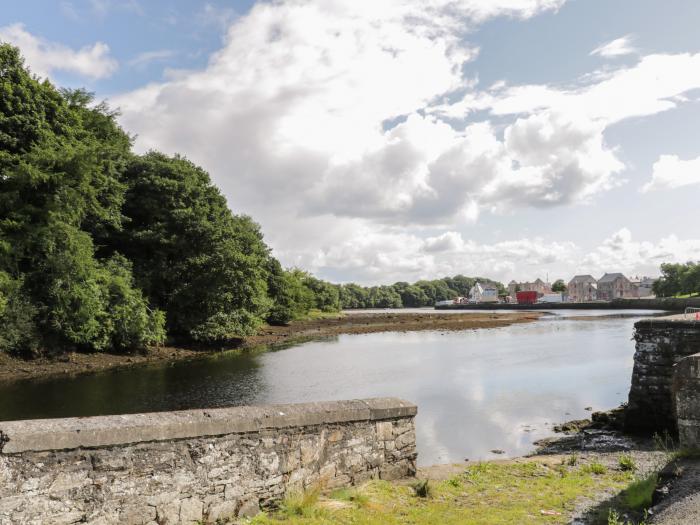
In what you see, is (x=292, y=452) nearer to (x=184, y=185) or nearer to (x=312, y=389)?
(x=312, y=389)

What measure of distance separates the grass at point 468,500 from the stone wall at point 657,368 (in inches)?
179

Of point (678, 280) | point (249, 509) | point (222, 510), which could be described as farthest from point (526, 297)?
point (222, 510)

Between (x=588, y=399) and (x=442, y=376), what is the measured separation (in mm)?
6688

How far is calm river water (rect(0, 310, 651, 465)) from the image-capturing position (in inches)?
541

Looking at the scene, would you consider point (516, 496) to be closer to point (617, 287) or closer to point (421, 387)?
point (421, 387)

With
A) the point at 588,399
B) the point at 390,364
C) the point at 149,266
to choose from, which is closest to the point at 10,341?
the point at 149,266

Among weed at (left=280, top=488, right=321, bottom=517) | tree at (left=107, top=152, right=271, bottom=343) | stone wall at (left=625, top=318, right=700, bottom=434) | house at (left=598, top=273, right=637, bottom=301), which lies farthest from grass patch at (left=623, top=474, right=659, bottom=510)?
house at (left=598, top=273, right=637, bottom=301)

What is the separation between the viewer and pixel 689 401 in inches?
270

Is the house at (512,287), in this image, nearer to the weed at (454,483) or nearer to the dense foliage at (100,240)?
the dense foliage at (100,240)

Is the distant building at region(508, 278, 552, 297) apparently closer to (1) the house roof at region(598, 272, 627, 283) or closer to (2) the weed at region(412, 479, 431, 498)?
(1) the house roof at region(598, 272, 627, 283)

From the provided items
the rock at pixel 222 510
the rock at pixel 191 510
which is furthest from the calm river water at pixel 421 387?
the rock at pixel 191 510

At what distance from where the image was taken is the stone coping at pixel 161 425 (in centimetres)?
418

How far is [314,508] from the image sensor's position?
5387 mm

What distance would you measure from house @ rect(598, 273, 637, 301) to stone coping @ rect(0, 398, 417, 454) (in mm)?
156914
